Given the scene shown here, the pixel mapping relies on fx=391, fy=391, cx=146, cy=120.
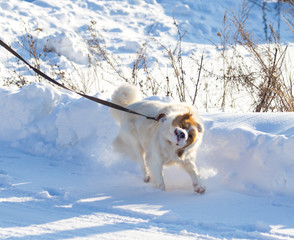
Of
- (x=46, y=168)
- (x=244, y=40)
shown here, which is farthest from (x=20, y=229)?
(x=244, y=40)

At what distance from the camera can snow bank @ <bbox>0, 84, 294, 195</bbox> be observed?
3.88 m

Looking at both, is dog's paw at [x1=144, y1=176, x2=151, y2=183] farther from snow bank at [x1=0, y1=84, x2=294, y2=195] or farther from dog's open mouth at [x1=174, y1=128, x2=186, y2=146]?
dog's open mouth at [x1=174, y1=128, x2=186, y2=146]

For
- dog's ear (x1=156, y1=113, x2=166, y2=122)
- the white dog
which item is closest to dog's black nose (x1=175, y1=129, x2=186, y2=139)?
the white dog

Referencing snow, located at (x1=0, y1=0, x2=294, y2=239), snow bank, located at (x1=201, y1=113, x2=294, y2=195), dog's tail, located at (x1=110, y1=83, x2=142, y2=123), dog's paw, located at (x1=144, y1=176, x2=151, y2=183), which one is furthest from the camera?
dog's tail, located at (x1=110, y1=83, x2=142, y2=123)

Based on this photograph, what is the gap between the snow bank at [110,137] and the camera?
3879 mm

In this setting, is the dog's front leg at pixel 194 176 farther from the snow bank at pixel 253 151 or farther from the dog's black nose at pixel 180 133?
the dog's black nose at pixel 180 133

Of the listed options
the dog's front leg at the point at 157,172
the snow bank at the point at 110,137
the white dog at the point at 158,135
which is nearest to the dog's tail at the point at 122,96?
the white dog at the point at 158,135

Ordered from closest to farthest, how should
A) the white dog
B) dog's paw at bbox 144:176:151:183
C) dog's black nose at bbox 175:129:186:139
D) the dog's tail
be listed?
dog's black nose at bbox 175:129:186:139
the white dog
dog's paw at bbox 144:176:151:183
the dog's tail

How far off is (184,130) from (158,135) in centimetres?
50

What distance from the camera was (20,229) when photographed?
2.90m

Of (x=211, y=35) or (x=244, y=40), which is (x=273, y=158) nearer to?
(x=244, y=40)

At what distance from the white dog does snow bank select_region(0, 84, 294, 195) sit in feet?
1.24

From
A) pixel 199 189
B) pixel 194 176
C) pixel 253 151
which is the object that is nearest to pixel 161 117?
pixel 194 176

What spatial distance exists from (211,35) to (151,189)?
1155 centimetres
